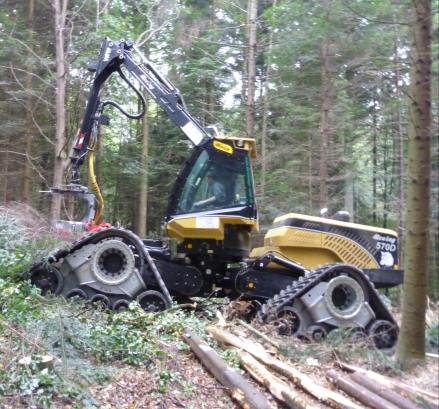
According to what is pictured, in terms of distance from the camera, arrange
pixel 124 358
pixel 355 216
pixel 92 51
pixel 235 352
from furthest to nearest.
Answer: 1. pixel 355 216
2. pixel 92 51
3. pixel 235 352
4. pixel 124 358

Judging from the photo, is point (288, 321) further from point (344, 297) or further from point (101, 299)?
point (101, 299)

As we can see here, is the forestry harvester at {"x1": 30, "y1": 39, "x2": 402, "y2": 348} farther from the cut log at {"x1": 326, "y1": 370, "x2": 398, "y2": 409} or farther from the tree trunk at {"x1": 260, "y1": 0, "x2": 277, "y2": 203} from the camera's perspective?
the tree trunk at {"x1": 260, "y1": 0, "x2": 277, "y2": 203}

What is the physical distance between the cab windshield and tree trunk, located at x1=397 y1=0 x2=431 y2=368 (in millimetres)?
2784

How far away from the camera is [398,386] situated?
482cm

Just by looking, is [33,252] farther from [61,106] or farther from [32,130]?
[32,130]

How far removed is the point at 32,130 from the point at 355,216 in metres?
11.5

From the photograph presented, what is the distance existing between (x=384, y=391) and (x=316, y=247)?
351 centimetres

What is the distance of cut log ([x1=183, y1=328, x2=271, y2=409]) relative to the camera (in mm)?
4262

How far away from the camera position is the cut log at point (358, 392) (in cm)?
439

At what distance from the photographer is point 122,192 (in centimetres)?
2039

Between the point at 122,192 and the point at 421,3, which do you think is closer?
the point at 421,3

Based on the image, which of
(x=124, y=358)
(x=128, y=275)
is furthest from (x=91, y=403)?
(x=128, y=275)

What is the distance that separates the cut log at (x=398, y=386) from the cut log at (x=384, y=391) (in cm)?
9

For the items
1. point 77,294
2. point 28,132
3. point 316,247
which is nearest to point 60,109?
point 28,132
